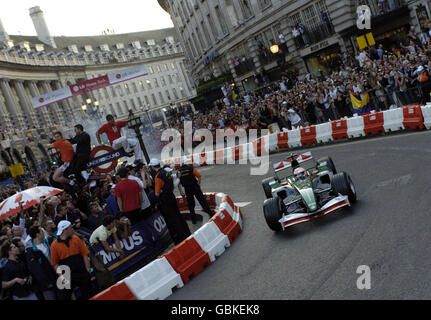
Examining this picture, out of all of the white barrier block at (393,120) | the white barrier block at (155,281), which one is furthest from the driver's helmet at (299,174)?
the white barrier block at (393,120)

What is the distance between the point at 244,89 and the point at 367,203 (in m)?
33.6

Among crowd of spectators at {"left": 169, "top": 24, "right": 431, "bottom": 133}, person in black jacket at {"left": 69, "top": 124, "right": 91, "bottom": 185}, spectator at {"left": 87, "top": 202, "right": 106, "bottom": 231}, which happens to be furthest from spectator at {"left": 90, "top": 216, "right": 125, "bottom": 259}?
crowd of spectators at {"left": 169, "top": 24, "right": 431, "bottom": 133}

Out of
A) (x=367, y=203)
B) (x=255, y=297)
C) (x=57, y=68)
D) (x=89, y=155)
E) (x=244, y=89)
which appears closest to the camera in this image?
(x=255, y=297)

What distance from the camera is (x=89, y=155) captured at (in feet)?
40.1

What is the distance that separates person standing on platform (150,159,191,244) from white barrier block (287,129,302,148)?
9.64 m

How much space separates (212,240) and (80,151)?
4.35 metres

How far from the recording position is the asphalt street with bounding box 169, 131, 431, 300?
6.20 m

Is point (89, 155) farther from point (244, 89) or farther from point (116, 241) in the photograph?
point (244, 89)

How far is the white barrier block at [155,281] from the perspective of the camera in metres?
8.14

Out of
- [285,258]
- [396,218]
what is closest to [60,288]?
[285,258]

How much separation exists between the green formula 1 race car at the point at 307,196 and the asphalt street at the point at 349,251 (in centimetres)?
23

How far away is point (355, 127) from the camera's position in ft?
56.7

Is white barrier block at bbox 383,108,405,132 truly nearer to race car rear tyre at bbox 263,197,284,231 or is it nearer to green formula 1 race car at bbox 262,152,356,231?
green formula 1 race car at bbox 262,152,356,231

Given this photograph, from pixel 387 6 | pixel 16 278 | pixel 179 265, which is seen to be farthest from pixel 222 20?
pixel 16 278
